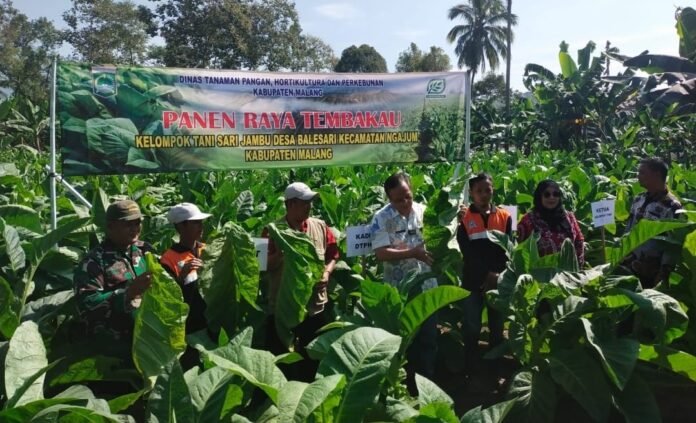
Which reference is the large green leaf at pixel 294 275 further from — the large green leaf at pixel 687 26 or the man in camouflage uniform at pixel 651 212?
the large green leaf at pixel 687 26

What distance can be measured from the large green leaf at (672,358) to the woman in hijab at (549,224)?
1029mm

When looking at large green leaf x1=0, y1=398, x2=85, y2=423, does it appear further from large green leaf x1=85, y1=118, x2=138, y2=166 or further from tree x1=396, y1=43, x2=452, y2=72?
tree x1=396, y1=43, x2=452, y2=72

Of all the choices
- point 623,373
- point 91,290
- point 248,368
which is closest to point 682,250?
point 623,373

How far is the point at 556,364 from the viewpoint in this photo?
10.7 ft

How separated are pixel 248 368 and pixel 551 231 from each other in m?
2.64

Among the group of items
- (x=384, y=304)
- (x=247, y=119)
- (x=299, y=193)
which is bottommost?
(x=384, y=304)

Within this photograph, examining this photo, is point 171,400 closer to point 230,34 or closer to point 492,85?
point 230,34

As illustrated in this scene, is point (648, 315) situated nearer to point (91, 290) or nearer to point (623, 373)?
point (623, 373)

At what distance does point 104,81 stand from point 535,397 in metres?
3.45

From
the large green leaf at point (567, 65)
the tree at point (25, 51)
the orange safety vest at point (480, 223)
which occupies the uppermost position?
the tree at point (25, 51)

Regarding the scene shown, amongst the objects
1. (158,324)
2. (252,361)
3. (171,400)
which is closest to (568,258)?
(252,361)

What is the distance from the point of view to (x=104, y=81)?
4.30 m

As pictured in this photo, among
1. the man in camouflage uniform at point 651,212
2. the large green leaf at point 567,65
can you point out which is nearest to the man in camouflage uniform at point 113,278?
the man in camouflage uniform at point 651,212

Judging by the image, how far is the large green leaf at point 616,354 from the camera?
2977 millimetres
